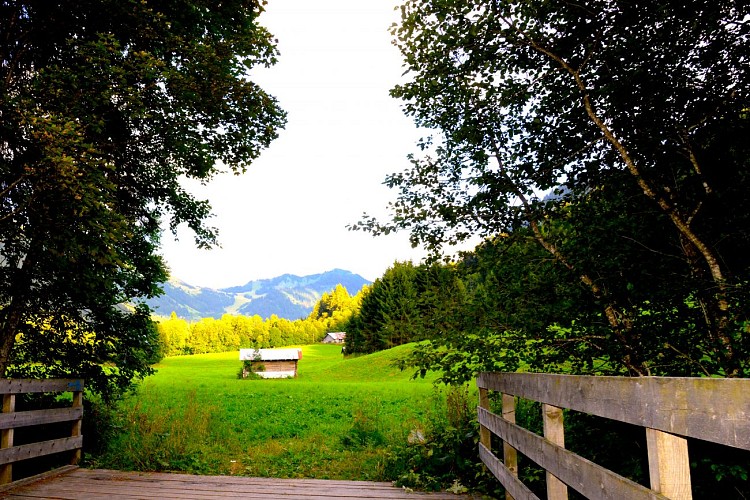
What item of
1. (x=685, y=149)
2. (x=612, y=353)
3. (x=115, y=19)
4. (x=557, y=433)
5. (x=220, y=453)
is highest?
(x=115, y=19)

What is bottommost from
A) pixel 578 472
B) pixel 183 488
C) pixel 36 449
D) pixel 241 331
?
pixel 241 331

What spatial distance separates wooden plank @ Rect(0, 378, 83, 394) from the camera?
A: 5.76 m

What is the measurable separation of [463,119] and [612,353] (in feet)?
10.6

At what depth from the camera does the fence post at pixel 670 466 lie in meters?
1.85

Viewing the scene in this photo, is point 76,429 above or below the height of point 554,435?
below

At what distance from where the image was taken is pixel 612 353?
15.8ft

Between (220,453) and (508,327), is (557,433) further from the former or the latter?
(220,453)

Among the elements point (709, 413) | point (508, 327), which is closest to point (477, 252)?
point (508, 327)

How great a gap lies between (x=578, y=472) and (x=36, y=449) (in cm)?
673

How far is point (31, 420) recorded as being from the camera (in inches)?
241

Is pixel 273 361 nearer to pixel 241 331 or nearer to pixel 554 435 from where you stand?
pixel 554 435

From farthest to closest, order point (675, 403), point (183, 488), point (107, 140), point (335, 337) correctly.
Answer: point (335, 337), point (107, 140), point (183, 488), point (675, 403)

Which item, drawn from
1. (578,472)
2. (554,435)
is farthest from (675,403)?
(554,435)

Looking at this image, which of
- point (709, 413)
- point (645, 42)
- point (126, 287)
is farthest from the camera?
point (126, 287)
